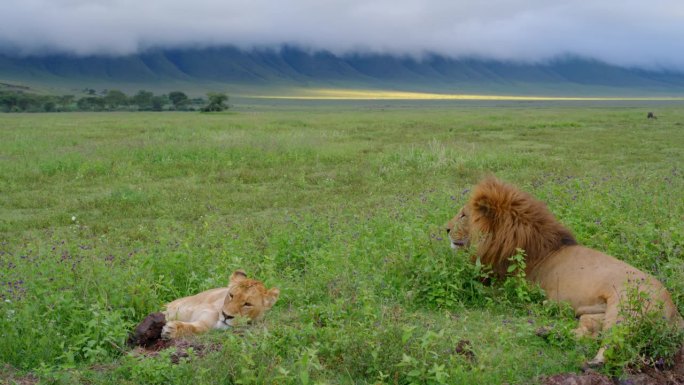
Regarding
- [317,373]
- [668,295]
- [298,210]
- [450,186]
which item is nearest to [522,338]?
[668,295]

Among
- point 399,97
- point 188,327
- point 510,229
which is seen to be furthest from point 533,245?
point 399,97

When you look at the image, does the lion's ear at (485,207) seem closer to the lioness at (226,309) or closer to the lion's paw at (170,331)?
the lioness at (226,309)

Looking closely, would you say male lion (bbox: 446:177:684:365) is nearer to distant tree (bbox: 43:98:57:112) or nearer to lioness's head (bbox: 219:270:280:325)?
lioness's head (bbox: 219:270:280:325)

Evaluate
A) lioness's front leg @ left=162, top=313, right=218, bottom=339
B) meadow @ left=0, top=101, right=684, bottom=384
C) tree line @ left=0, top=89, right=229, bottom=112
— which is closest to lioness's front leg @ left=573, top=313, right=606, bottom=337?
meadow @ left=0, top=101, right=684, bottom=384

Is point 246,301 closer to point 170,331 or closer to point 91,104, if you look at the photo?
point 170,331

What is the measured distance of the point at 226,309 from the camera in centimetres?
549

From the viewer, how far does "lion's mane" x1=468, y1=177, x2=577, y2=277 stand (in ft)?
20.8

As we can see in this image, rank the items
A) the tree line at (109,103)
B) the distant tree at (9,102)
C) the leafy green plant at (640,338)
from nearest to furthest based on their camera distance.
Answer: the leafy green plant at (640,338)
the tree line at (109,103)
the distant tree at (9,102)

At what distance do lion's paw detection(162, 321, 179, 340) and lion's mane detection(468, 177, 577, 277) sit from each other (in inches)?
106

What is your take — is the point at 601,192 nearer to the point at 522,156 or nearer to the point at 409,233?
the point at 409,233

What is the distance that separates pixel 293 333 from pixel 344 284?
1.23m

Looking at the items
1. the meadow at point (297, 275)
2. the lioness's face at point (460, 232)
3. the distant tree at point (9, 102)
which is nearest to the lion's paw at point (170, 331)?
the meadow at point (297, 275)

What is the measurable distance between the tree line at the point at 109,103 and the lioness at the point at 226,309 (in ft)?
192

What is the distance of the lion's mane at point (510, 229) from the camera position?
6344 mm
